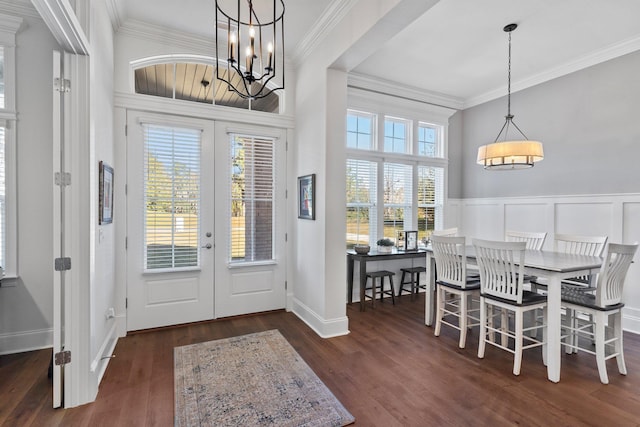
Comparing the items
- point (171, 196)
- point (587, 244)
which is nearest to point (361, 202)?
point (171, 196)

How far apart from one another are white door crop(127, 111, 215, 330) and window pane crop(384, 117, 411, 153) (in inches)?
108

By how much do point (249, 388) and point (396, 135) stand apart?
4201mm

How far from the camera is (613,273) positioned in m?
2.53

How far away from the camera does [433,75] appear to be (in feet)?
14.9

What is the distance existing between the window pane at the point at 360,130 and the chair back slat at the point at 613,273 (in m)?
3.15

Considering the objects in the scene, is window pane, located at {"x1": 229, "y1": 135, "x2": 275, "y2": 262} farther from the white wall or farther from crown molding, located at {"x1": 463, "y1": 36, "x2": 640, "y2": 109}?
crown molding, located at {"x1": 463, "y1": 36, "x2": 640, "y2": 109}

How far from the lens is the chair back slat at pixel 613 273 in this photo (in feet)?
7.99

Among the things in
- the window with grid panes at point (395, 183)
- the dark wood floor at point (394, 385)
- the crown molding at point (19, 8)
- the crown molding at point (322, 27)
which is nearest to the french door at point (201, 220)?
the dark wood floor at point (394, 385)

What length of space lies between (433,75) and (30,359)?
18.6ft

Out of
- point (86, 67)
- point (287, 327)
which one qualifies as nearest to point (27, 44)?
point (86, 67)

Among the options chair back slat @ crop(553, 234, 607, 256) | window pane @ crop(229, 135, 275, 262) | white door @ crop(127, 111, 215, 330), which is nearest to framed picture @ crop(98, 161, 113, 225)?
white door @ crop(127, 111, 215, 330)

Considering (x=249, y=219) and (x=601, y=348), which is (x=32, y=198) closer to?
(x=249, y=219)

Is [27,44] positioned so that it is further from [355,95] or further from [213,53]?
[355,95]

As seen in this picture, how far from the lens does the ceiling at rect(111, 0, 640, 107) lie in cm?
299
